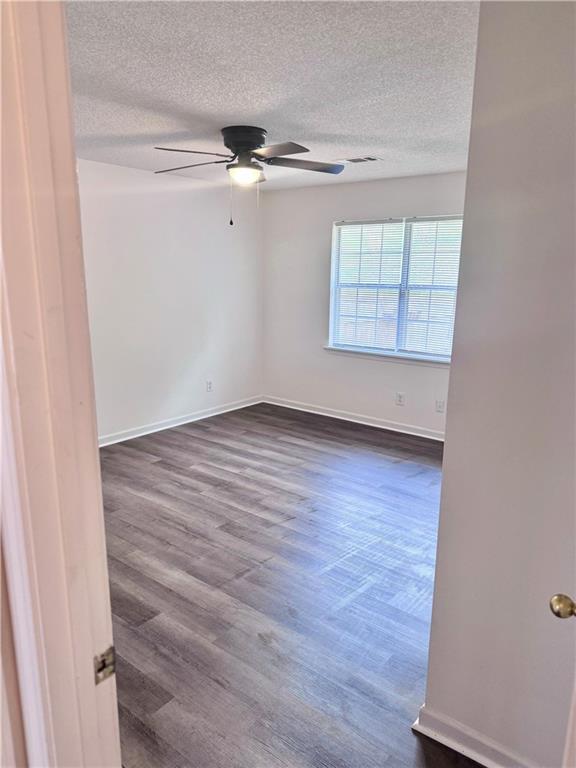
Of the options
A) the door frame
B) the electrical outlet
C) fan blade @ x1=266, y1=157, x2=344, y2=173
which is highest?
fan blade @ x1=266, y1=157, x2=344, y2=173

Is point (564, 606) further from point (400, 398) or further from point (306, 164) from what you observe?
point (400, 398)

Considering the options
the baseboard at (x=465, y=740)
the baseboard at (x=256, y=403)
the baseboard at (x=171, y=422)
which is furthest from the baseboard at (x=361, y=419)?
the baseboard at (x=465, y=740)

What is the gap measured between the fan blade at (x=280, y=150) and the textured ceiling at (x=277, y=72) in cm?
19

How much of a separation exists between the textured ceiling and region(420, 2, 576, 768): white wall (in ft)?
2.02

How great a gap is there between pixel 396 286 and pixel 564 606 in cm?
427

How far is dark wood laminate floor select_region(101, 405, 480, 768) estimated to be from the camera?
1753 mm

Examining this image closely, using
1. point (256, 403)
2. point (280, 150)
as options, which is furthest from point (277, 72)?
point (256, 403)

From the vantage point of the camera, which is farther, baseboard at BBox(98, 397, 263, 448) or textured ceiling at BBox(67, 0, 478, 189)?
baseboard at BBox(98, 397, 263, 448)

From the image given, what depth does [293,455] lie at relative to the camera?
4461mm

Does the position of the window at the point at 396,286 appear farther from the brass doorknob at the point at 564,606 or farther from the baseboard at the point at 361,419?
the brass doorknob at the point at 564,606

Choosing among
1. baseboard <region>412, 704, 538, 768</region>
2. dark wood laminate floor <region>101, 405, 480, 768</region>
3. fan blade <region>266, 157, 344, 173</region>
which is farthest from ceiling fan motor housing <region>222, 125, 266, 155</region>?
baseboard <region>412, 704, 538, 768</region>

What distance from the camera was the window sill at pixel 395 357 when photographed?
15.7 feet

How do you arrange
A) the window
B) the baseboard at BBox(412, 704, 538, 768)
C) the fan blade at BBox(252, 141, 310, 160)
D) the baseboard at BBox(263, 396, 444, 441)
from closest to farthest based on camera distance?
the baseboard at BBox(412, 704, 538, 768)
the fan blade at BBox(252, 141, 310, 160)
the window
the baseboard at BBox(263, 396, 444, 441)

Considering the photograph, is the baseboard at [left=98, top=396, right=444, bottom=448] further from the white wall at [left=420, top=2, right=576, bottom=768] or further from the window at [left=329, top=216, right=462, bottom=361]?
the white wall at [left=420, top=2, right=576, bottom=768]
